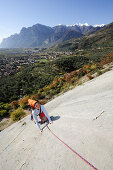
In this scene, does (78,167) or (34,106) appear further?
(34,106)

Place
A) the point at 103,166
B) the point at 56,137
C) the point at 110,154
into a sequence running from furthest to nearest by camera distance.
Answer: the point at 56,137 → the point at 110,154 → the point at 103,166

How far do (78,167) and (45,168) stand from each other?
36.1 inches

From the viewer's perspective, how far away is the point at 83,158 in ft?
6.86

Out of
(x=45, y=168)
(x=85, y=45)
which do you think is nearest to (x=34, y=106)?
(x=45, y=168)

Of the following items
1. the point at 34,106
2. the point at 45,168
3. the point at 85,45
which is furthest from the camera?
the point at 85,45

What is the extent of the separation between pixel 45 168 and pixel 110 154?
5.36 ft

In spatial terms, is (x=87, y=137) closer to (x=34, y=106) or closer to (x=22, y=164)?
(x=22, y=164)

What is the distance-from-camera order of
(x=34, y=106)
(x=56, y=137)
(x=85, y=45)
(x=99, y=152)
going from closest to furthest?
(x=99, y=152) → (x=56, y=137) → (x=34, y=106) → (x=85, y=45)

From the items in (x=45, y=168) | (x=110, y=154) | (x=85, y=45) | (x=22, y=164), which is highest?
(x=85, y=45)

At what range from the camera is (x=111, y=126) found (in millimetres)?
2471

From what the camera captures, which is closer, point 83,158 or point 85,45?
point 83,158

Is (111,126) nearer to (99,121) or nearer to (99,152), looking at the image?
(99,121)

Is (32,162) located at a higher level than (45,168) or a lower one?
lower

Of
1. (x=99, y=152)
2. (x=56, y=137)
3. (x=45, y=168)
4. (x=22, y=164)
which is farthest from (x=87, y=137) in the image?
(x=22, y=164)
